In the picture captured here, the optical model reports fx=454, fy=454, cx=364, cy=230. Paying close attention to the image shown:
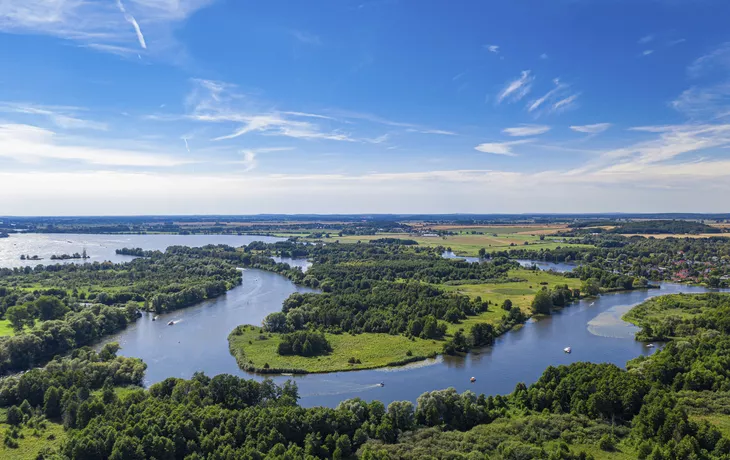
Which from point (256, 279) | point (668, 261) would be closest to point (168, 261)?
point (256, 279)

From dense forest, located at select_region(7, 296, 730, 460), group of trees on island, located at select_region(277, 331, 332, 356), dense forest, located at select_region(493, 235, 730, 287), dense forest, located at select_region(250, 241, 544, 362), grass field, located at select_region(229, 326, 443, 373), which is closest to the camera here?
dense forest, located at select_region(7, 296, 730, 460)

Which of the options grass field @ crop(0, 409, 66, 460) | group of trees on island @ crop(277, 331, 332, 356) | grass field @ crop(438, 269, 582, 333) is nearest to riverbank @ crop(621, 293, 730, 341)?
grass field @ crop(438, 269, 582, 333)

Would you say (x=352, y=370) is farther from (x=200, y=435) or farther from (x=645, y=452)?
(x=645, y=452)

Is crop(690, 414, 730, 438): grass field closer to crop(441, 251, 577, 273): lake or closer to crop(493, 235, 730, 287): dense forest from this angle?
crop(493, 235, 730, 287): dense forest

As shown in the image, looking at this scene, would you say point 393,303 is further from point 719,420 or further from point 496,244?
point 496,244

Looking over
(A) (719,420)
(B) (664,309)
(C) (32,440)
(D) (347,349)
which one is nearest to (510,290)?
(B) (664,309)

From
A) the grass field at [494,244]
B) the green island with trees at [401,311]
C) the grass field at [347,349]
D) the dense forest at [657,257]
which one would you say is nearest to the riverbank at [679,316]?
the green island with trees at [401,311]
